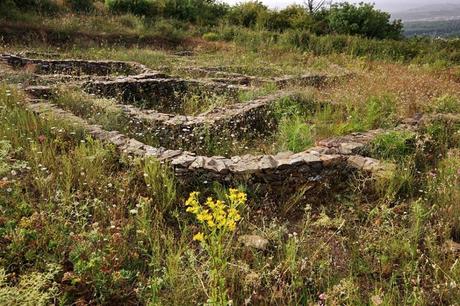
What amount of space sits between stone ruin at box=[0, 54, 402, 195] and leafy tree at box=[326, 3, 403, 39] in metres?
14.9

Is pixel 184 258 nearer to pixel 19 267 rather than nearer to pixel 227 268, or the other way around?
pixel 227 268

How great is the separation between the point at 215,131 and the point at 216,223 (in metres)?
2.93

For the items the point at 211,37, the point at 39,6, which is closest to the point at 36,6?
the point at 39,6

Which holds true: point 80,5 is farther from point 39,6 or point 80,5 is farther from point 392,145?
point 392,145

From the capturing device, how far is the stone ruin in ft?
15.4

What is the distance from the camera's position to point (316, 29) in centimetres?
2355

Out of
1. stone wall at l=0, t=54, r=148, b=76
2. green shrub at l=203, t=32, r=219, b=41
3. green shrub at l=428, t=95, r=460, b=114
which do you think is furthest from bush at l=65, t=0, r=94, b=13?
green shrub at l=428, t=95, r=460, b=114

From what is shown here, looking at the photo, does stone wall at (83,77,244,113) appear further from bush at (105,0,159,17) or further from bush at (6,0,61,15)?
bush at (105,0,159,17)

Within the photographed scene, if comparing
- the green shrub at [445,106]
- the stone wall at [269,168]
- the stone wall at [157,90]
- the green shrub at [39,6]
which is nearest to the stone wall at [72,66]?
the stone wall at [157,90]

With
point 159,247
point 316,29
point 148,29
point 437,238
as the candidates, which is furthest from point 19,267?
point 316,29

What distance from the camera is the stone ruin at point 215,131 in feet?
Answer: 15.4

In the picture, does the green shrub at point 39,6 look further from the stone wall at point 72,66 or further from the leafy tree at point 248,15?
the leafy tree at point 248,15

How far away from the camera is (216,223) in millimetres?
A: 3771

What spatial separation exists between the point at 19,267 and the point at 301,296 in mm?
2435
